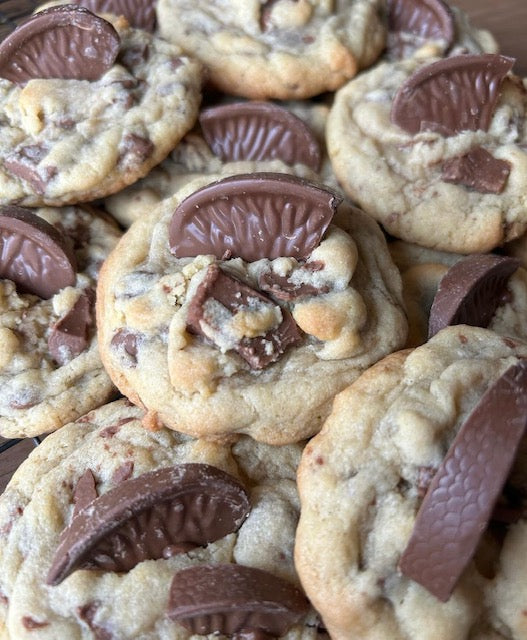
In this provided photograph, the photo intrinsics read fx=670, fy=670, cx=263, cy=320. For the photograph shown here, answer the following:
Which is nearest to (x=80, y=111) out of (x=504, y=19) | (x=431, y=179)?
(x=431, y=179)

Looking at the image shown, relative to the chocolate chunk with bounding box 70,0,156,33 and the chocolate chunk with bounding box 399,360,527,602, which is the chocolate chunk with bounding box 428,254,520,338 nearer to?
the chocolate chunk with bounding box 399,360,527,602

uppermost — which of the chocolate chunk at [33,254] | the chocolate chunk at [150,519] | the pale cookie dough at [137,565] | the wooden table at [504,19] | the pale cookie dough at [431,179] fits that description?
the wooden table at [504,19]

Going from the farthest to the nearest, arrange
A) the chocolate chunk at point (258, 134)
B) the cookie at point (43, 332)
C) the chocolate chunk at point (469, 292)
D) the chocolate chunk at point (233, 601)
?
the chocolate chunk at point (258, 134) < the cookie at point (43, 332) < the chocolate chunk at point (469, 292) < the chocolate chunk at point (233, 601)

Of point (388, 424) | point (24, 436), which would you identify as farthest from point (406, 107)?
point (24, 436)

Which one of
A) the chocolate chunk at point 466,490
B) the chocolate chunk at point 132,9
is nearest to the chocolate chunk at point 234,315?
the chocolate chunk at point 466,490

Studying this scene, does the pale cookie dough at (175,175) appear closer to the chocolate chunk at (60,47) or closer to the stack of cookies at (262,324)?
the stack of cookies at (262,324)

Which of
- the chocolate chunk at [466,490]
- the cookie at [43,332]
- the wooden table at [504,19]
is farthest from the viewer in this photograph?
the wooden table at [504,19]
